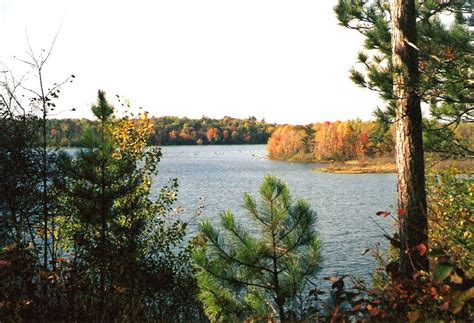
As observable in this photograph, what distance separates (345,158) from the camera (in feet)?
297

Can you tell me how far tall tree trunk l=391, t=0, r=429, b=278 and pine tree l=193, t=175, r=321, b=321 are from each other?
1546 mm

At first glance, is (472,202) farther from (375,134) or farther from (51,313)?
(51,313)

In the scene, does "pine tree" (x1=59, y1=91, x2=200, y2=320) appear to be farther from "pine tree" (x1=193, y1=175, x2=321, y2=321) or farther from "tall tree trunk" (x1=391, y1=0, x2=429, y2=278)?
"tall tree trunk" (x1=391, y1=0, x2=429, y2=278)

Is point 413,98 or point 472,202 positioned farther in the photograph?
point 413,98

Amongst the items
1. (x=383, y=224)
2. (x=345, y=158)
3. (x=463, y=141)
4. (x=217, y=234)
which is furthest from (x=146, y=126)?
(x=345, y=158)

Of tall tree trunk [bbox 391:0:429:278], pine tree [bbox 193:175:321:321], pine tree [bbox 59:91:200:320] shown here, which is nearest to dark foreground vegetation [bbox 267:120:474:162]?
pine tree [bbox 59:91:200:320]

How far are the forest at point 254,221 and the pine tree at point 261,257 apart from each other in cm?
2

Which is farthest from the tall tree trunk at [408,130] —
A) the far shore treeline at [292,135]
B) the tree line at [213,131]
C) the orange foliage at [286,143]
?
the tree line at [213,131]

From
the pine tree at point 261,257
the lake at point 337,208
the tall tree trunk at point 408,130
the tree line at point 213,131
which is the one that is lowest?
the lake at point 337,208

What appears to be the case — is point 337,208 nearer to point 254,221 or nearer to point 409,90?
point 254,221

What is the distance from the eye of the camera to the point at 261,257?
6746mm

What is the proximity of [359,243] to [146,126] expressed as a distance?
43.3 ft

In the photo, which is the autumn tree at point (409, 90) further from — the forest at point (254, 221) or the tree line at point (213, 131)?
the tree line at point (213, 131)

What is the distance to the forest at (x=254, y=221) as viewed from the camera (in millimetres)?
4242
